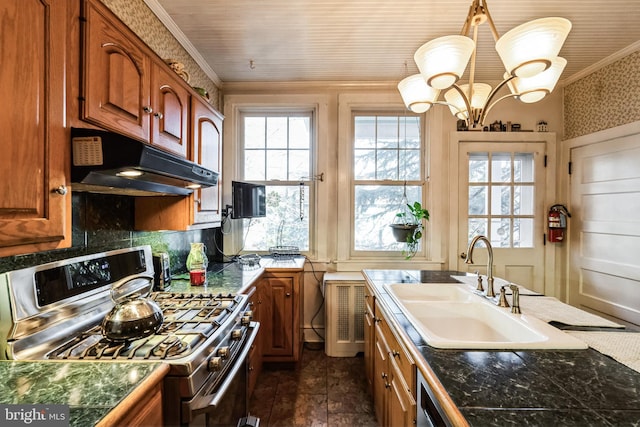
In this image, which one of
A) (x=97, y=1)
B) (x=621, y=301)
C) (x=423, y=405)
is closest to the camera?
(x=423, y=405)

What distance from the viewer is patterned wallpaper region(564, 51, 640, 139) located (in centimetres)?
217

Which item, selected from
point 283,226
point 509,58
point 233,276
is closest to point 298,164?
point 283,226

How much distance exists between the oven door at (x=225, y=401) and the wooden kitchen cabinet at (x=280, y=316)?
28.4 inches

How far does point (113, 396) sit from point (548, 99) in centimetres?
379

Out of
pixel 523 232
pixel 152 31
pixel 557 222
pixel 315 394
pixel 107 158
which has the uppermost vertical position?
pixel 152 31

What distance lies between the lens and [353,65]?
2.52m

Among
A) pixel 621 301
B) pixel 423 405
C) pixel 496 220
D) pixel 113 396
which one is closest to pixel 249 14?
pixel 113 396

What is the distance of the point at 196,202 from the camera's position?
5.66 ft

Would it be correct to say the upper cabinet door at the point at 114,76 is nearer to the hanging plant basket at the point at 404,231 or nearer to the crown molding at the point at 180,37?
the crown molding at the point at 180,37

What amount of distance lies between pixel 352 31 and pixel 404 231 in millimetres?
1667

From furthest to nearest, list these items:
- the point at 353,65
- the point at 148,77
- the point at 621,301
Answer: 1. the point at 353,65
2. the point at 621,301
3. the point at 148,77

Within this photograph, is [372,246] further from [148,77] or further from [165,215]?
[148,77]

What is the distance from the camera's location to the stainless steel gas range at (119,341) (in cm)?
88

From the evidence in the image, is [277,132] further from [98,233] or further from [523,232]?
Answer: [523,232]
